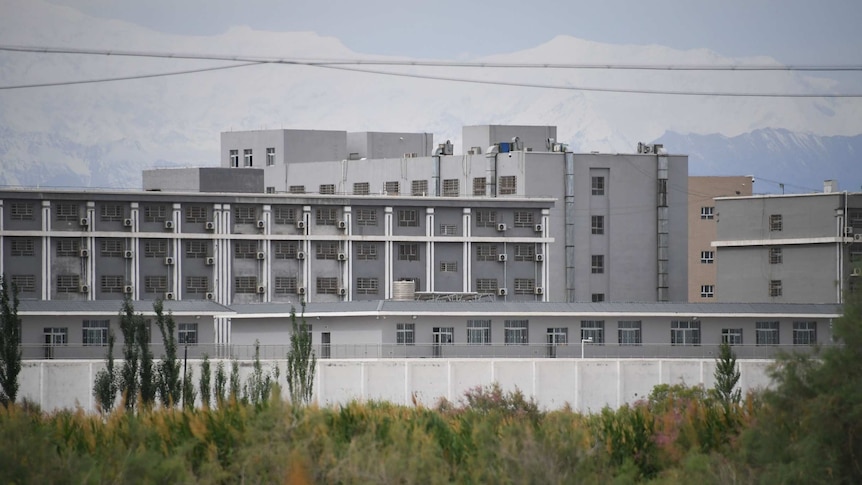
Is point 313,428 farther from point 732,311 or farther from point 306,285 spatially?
point 306,285

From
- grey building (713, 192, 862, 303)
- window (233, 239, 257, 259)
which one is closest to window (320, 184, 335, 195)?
window (233, 239, 257, 259)

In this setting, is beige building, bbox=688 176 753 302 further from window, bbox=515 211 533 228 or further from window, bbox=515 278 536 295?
window, bbox=515 211 533 228

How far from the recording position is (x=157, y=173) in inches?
4008

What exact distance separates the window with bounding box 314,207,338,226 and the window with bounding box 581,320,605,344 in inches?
677

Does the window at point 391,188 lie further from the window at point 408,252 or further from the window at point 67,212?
the window at point 67,212

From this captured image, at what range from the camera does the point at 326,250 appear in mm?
91438

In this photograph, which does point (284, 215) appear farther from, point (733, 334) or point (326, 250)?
point (733, 334)

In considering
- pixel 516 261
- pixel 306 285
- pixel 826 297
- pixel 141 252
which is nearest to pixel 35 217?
pixel 141 252

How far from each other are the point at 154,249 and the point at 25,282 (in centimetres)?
681

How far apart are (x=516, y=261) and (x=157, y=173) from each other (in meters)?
22.9

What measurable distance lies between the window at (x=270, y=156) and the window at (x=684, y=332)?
1795 inches

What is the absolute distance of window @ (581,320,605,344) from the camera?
80.5 m

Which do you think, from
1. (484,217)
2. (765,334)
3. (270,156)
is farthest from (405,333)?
(270,156)

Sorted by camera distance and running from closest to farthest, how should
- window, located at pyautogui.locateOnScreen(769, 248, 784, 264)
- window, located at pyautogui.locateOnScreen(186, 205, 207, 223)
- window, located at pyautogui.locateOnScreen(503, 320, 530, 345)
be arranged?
window, located at pyautogui.locateOnScreen(503, 320, 530, 345) → window, located at pyautogui.locateOnScreen(186, 205, 207, 223) → window, located at pyautogui.locateOnScreen(769, 248, 784, 264)
